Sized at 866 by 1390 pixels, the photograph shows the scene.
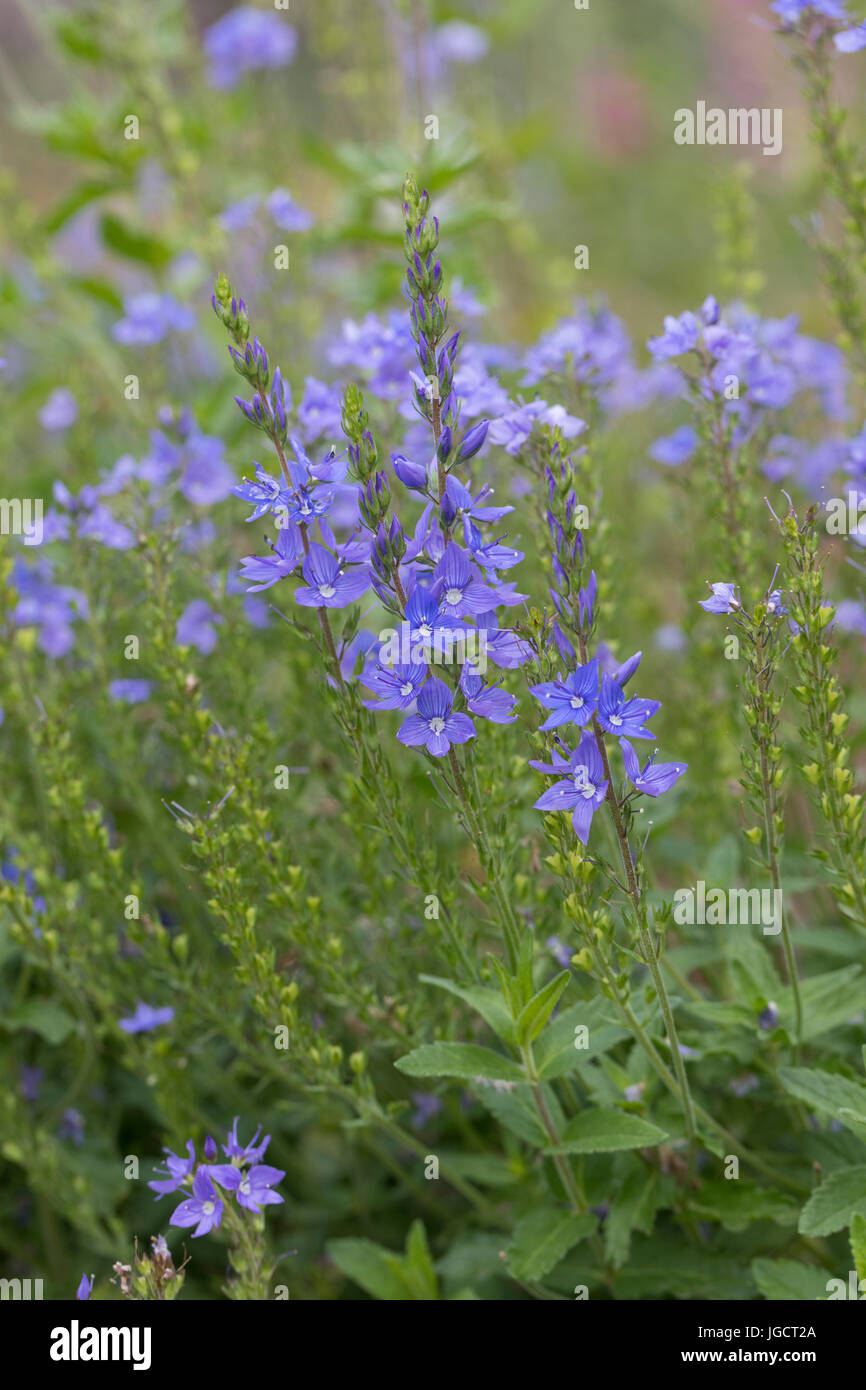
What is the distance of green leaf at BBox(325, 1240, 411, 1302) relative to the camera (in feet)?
10.2

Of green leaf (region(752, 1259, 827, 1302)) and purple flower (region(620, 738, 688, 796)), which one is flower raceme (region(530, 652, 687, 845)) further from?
green leaf (region(752, 1259, 827, 1302))

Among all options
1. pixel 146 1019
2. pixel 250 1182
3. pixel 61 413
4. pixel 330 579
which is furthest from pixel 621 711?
pixel 61 413

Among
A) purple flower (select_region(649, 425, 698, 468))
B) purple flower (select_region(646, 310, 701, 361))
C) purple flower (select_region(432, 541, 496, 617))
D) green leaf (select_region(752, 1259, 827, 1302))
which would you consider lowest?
green leaf (select_region(752, 1259, 827, 1302))

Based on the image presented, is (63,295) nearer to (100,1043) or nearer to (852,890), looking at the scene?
(100,1043)

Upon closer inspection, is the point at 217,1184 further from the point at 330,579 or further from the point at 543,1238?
the point at 330,579

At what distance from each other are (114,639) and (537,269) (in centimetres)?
467

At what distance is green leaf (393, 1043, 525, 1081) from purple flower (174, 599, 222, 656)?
190 centimetres

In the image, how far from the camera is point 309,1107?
3273 mm

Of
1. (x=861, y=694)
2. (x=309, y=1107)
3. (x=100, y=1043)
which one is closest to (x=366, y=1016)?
(x=309, y=1107)

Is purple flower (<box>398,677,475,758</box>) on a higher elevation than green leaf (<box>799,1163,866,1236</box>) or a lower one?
higher

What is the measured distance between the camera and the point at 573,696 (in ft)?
7.40

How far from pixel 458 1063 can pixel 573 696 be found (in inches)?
37.2

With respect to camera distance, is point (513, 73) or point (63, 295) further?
point (513, 73)

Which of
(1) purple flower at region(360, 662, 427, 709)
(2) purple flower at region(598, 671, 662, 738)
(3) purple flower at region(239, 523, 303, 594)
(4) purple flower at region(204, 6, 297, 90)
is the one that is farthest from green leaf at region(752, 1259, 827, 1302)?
(4) purple flower at region(204, 6, 297, 90)
